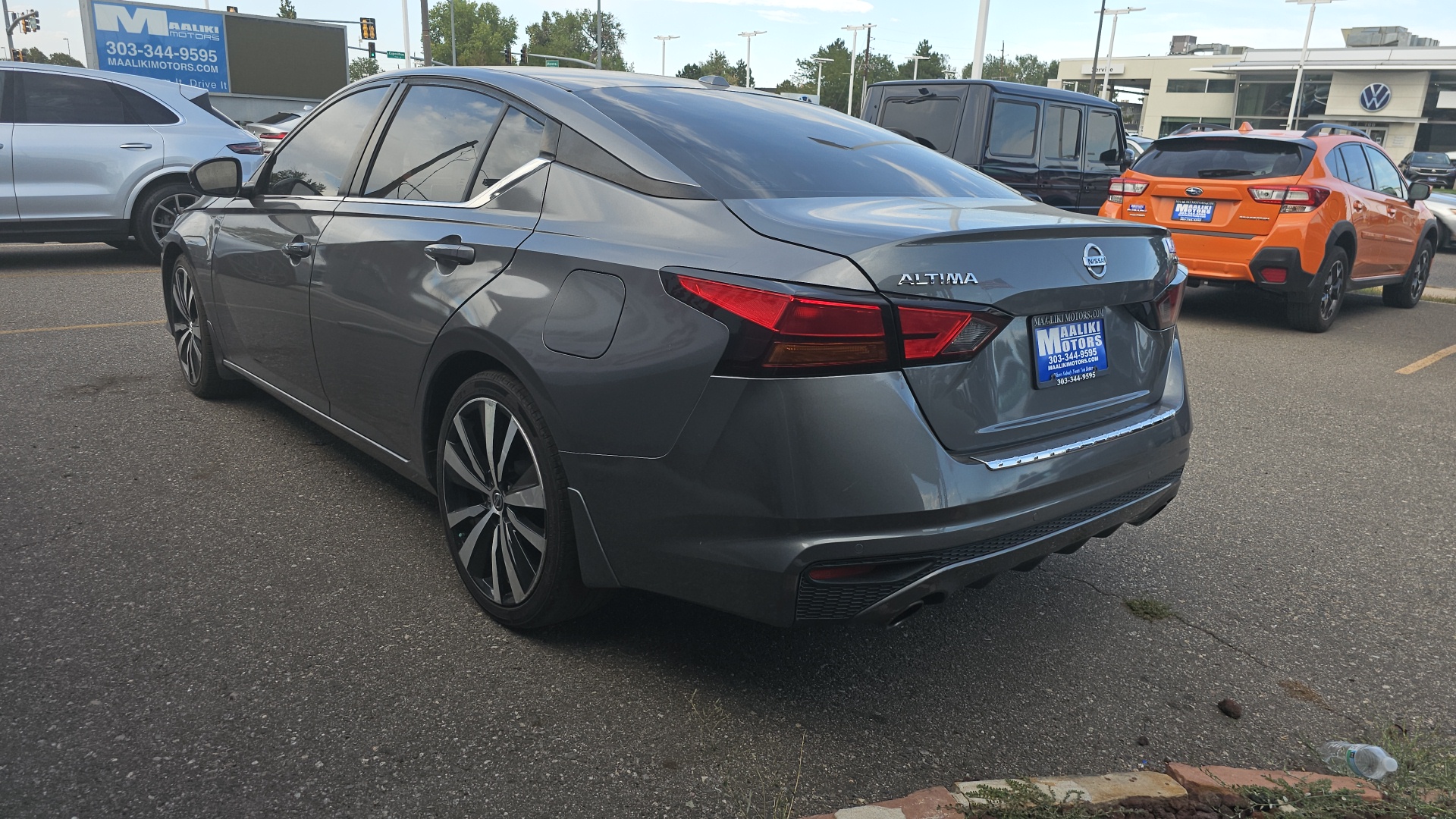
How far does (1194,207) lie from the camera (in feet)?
28.5

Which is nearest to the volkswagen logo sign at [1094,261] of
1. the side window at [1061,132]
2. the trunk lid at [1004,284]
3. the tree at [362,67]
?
the trunk lid at [1004,284]

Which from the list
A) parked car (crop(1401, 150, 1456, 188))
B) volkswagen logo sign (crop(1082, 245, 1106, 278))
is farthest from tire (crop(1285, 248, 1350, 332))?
parked car (crop(1401, 150, 1456, 188))

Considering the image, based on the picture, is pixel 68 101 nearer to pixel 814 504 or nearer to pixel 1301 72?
pixel 814 504

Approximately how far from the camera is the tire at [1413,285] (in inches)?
411

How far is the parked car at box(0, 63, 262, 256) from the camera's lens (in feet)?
29.9

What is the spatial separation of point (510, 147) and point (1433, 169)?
39.1m

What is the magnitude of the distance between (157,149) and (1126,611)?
9526mm

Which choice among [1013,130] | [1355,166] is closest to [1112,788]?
[1355,166]

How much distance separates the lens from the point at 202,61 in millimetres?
35812

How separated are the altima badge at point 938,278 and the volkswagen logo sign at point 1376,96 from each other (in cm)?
6696

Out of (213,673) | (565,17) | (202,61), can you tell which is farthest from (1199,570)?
(565,17)

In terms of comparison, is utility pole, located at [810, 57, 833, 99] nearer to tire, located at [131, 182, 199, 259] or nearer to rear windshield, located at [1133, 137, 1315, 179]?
rear windshield, located at [1133, 137, 1315, 179]

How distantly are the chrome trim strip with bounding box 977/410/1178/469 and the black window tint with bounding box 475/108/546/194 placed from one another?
1550 mm

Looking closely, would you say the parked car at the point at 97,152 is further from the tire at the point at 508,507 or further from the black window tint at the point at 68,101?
the tire at the point at 508,507
